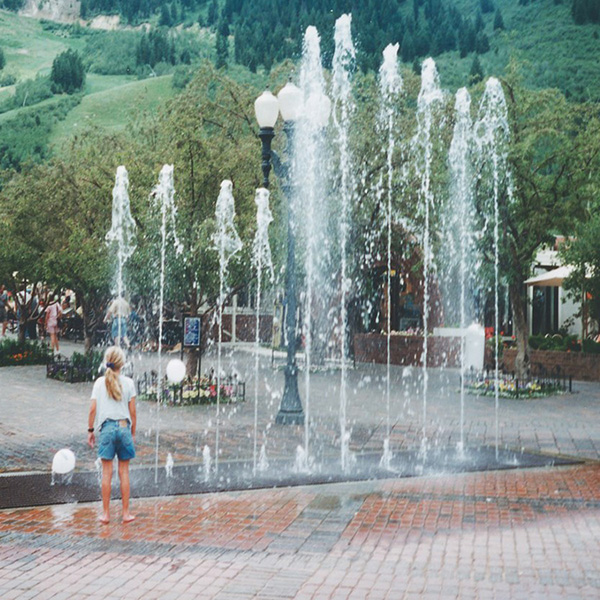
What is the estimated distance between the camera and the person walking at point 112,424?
22.1 ft

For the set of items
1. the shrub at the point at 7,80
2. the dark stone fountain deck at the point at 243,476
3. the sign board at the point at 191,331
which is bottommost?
the dark stone fountain deck at the point at 243,476

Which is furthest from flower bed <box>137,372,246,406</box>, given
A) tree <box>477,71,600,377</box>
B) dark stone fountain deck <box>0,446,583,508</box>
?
tree <box>477,71,600,377</box>

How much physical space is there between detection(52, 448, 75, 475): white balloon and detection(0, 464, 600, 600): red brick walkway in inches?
43.0

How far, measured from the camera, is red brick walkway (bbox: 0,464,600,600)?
5.18m

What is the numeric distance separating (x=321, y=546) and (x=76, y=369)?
14002 mm

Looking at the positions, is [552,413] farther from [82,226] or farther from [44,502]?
[82,226]

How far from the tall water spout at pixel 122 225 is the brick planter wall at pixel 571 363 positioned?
11129mm

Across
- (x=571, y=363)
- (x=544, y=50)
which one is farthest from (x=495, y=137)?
(x=544, y=50)

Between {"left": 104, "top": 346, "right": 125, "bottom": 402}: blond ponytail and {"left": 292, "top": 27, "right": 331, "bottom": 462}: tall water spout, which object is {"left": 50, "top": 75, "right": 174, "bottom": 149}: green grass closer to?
{"left": 292, "top": 27, "right": 331, "bottom": 462}: tall water spout

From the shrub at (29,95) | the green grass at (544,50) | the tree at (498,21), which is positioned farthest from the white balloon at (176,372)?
the shrub at (29,95)

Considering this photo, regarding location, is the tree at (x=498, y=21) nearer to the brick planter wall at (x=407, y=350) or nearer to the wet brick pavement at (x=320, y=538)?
the brick planter wall at (x=407, y=350)

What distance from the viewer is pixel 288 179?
Result: 13.1 meters

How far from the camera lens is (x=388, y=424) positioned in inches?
521

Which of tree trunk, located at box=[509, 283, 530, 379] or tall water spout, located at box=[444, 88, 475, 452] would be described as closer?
tall water spout, located at box=[444, 88, 475, 452]
